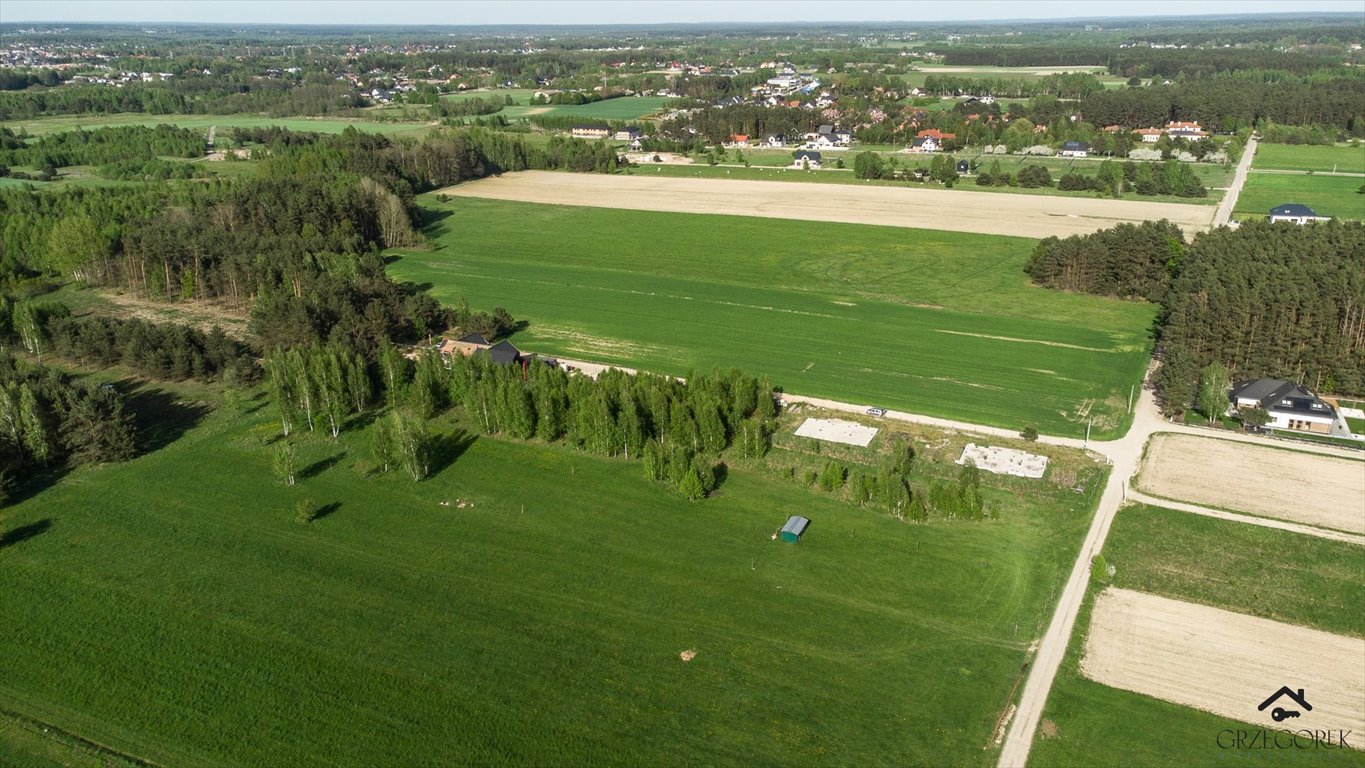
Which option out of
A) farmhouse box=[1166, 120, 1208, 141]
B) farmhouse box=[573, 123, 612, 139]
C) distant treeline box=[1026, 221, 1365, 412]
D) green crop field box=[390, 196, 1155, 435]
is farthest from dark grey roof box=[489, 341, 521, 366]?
farmhouse box=[1166, 120, 1208, 141]

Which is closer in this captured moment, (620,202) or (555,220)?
(555,220)

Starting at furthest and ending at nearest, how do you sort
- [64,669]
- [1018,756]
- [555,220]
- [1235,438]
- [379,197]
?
[555,220] < [379,197] < [1235,438] < [64,669] < [1018,756]

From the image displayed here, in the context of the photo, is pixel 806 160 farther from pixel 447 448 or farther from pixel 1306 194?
pixel 447 448

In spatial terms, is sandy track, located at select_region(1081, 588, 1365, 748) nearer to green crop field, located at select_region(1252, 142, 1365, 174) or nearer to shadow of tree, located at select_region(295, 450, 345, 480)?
shadow of tree, located at select_region(295, 450, 345, 480)

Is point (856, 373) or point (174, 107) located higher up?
point (174, 107)

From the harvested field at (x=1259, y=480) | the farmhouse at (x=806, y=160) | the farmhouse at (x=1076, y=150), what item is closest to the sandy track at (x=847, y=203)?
the farmhouse at (x=806, y=160)

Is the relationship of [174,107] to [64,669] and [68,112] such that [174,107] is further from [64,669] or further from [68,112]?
[64,669]

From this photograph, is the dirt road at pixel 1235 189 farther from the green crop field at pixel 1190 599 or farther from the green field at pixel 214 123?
the green field at pixel 214 123

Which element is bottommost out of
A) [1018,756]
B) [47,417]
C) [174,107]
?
[1018,756]

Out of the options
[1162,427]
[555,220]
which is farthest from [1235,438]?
[555,220]
